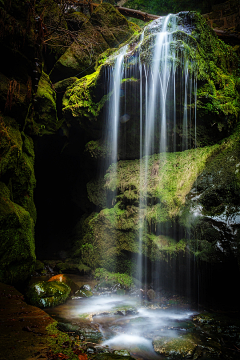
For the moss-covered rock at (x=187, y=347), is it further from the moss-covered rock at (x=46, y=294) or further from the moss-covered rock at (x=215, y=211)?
the moss-covered rock at (x=46, y=294)

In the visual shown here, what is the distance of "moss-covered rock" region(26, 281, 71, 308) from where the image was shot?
6.07 metres

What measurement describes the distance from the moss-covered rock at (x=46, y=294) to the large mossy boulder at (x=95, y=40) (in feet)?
32.8

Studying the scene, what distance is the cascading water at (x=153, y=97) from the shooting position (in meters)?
7.61

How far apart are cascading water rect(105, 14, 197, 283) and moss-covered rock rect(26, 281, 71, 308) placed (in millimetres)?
2994

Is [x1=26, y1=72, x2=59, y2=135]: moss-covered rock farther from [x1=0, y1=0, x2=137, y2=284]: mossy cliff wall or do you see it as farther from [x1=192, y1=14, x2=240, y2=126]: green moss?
[x1=192, y1=14, x2=240, y2=126]: green moss

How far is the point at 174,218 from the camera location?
6.92 m

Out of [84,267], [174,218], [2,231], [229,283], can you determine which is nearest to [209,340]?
[229,283]

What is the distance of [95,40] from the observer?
11.4 meters

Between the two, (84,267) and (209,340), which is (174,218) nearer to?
(209,340)

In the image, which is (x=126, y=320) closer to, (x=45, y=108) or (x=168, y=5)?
(x=45, y=108)

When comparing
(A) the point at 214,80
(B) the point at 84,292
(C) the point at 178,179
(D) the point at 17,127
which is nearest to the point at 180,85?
(A) the point at 214,80

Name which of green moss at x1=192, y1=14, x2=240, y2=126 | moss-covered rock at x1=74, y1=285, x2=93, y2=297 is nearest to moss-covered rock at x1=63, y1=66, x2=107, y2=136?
green moss at x1=192, y1=14, x2=240, y2=126

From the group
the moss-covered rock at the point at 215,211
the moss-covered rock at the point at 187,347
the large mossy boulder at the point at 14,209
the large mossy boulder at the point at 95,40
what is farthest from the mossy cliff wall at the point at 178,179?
the large mossy boulder at the point at 14,209

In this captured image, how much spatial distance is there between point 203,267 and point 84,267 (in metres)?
5.86
